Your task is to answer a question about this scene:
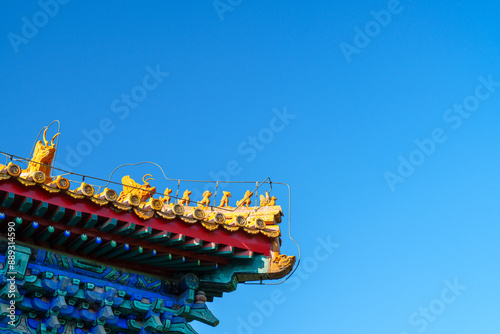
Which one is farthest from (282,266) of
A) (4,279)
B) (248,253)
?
(4,279)

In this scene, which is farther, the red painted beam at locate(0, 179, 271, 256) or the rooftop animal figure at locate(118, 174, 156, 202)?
the rooftop animal figure at locate(118, 174, 156, 202)

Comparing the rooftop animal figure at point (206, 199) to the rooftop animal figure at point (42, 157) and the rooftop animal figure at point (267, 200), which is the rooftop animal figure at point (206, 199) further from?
the rooftop animal figure at point (42, 157)

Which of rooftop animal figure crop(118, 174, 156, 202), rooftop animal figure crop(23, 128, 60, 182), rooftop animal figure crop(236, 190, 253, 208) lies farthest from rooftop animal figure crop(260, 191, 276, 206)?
rooftop animal figure crop(23, 128, 60, 182)

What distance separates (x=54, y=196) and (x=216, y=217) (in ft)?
9.35

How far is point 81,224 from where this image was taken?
12531mm

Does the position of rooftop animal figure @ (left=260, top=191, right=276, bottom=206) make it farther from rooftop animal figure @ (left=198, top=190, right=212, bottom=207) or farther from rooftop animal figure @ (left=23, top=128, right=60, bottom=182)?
rooftop animal figure @ (left=23, top=128, right=60, bottom=182)

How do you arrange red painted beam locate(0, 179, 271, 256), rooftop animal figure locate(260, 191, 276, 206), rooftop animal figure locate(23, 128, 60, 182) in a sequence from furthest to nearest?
rooftop animal figure locate(260, 191, 276, 206) < rooftop animal figure locate(23, 128, 60, 182) < red painted beam locate(0, 179, 271, 256)

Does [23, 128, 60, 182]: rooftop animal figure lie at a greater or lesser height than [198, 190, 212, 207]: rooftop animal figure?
greater

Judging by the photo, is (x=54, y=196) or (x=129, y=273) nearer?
(x=54, y=196)

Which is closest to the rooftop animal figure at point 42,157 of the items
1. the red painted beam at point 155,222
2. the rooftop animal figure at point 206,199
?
the red painted beam at point 155,222

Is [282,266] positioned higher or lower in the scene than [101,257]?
lower

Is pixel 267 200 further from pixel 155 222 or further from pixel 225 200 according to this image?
pixel 155 222

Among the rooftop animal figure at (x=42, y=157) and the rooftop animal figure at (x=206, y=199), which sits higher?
the rooftop animal figure at (x=42, y=157)

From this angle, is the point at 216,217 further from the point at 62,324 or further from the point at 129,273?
the point at 62,324
